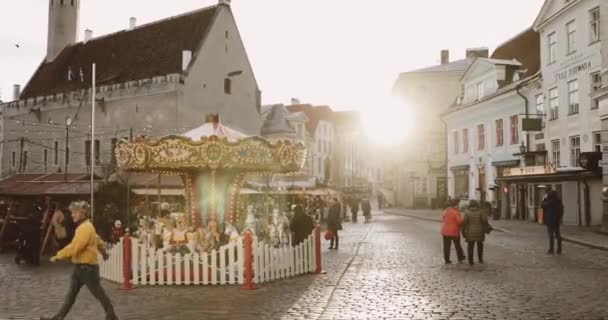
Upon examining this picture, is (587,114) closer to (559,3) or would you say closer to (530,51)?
(559,3)

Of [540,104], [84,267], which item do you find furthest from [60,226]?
[540,104]

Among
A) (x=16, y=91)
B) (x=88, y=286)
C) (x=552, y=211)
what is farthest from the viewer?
(x=16, y=91)

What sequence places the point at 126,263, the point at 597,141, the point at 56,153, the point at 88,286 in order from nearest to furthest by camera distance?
the point at 88,286 < the point at 126,263 < the point at 597,141 < the point at 56,153

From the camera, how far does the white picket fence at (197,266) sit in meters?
12.1

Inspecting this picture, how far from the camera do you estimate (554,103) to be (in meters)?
32.7

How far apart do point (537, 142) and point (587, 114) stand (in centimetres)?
557

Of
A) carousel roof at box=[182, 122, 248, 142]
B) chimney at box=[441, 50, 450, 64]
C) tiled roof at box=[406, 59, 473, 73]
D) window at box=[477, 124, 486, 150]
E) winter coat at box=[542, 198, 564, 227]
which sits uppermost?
chimney at box=[441, 50, 450, 64]

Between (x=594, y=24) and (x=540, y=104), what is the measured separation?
21.9 ft

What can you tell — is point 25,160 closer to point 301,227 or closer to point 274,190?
point 274,190

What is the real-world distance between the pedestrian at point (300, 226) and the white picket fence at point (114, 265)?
5.23m

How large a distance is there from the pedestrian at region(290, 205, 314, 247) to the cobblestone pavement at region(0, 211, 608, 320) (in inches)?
43.0

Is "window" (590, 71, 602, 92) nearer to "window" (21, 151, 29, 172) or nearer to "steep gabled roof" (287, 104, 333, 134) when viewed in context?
"window" (21, 151, 29, 172)

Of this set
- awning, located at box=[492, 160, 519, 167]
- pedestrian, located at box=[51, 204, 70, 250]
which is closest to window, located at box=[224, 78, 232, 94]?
awning, located at box=[492, 160, 519, 167]

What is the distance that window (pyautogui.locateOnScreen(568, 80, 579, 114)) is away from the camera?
30442 mm
